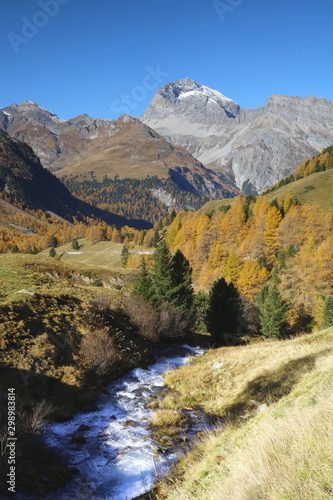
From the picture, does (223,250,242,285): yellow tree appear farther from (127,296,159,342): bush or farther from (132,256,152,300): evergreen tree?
(127,296,159,342): bush

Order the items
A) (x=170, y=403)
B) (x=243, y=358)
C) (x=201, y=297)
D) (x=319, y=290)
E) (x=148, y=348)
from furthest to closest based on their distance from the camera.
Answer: (x=201, y=297)
(x=319, y=290)
(x=148, y=348)
(x=243, y=358)
(x=170, y=403)

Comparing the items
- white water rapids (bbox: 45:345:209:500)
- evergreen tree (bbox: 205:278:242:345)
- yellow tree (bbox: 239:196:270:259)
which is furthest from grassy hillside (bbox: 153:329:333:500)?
yellow tree (bbox: 239:196:270:259)

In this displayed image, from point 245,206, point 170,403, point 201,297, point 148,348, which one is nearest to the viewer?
point 170,403

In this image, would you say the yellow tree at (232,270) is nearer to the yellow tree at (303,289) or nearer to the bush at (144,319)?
the yellow tree at (303,289)

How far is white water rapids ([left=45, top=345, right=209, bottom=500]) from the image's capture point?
9.64 m

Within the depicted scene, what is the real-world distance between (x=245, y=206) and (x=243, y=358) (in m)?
89.8

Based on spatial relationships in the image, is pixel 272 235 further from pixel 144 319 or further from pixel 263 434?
pixel 263 434

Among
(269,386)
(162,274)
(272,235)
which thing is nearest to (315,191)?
(272,235)

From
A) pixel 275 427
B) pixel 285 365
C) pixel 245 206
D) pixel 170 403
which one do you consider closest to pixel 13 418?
pixel 170 403

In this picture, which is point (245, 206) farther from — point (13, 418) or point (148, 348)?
point (13, 418)

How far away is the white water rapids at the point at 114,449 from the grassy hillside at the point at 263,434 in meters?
1.28

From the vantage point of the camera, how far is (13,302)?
72.5 feet

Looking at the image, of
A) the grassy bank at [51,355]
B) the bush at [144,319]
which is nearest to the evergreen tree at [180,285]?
the bush at [144,319]

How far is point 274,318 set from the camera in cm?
4566
